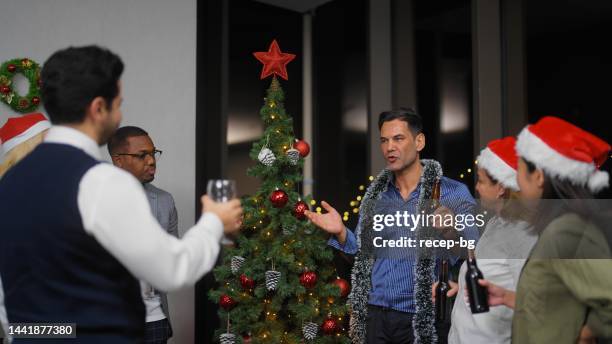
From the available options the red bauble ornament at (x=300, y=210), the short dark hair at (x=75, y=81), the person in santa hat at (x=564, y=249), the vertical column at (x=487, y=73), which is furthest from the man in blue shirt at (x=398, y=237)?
the short dark hair at (x=75, y=81)

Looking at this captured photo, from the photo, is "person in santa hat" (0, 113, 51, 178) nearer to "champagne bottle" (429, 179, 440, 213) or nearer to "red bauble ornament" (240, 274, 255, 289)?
"red bauble ornament" (240, 274, 255, 289)

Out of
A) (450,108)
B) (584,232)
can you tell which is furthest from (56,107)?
(450,108)

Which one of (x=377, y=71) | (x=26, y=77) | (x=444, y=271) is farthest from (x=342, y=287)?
(x=26, y=77)

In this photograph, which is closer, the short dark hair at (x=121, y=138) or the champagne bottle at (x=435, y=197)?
the champagne bottle at (x=435, y=197)

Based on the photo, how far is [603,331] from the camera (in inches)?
62.9

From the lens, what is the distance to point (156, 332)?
2744 mm

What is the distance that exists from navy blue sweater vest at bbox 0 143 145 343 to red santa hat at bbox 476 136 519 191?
1529 millimetres

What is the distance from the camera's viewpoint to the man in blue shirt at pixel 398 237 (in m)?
2.62

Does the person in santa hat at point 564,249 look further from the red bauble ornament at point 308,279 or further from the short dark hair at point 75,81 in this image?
the red bauble ornament at point 308,279

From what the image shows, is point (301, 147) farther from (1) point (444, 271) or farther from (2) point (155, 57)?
(2) point (155, 57)

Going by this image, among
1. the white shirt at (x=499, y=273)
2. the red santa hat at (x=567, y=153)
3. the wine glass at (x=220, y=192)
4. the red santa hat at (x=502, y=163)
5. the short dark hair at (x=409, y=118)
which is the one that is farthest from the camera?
the short dark hair at (x=409, y=118)

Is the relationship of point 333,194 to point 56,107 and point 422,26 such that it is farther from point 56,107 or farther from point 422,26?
point 56,107

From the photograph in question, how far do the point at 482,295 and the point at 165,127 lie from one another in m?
3.01

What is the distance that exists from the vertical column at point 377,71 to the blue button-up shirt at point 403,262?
1984mm
